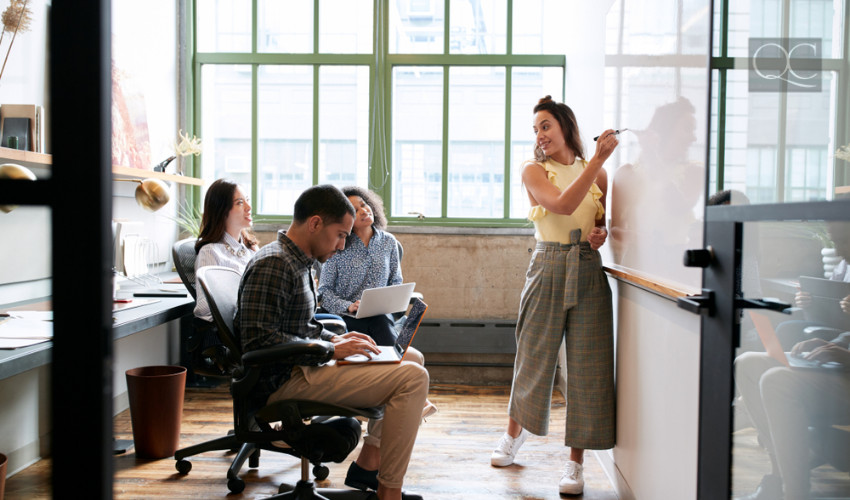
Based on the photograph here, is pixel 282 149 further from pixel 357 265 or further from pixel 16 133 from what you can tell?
pixel 16 133

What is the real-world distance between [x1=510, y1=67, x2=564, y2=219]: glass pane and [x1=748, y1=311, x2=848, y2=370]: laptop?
3.59 meters

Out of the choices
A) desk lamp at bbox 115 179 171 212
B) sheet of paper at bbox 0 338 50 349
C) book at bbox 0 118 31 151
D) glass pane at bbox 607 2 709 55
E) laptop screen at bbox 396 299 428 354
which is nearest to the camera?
glass pane at bbox 607 2 709 55

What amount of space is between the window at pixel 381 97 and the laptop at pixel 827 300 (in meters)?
3.65

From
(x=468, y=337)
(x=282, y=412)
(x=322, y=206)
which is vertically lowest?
(x=468, y=337)

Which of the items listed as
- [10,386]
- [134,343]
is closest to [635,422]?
[10,386]

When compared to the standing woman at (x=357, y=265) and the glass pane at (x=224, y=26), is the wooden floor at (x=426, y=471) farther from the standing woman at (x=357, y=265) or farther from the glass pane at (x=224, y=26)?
the glass pane at (x=224, y=26)

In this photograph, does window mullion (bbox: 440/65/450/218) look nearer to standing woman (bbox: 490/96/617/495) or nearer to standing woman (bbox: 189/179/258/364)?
standing woman (bbox: 189/179/258/364)

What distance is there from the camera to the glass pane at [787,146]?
3.70 feet

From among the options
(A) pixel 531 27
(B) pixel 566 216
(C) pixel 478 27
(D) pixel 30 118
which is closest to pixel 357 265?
(B) pixel 566 216

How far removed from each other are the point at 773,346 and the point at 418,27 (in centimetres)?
409

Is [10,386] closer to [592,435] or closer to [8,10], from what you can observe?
[8,10]

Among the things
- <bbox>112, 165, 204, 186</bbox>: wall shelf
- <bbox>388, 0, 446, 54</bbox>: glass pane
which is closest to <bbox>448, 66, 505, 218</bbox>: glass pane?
<bbox>388, 0, 446, 54</bbox>: glass pane

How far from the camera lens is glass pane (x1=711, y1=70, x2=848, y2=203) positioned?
3.70 ft

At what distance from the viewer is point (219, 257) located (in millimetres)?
3047
